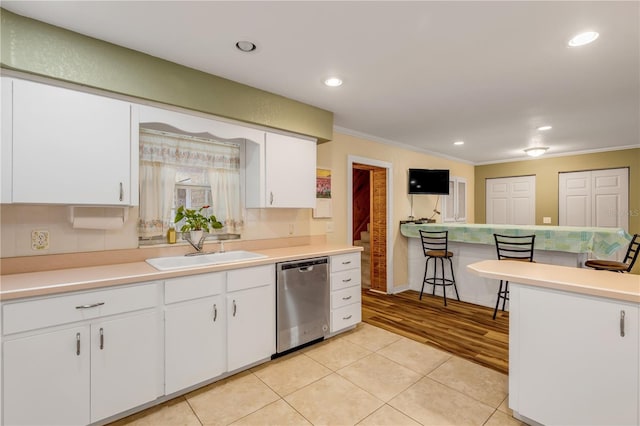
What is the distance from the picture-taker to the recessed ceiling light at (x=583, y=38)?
1921mm

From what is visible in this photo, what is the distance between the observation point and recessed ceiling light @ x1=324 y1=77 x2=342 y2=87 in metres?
2.59

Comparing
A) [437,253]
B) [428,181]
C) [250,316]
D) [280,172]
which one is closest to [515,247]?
[437,253]

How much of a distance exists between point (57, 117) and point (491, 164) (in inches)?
288

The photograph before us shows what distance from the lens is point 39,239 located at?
2.01m

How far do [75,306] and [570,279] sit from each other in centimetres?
281

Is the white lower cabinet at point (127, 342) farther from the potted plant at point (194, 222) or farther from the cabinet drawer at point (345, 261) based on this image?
the cabinet drawer at point (345, 261)

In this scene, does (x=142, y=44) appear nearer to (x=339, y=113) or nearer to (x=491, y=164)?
(x=339, y=113)

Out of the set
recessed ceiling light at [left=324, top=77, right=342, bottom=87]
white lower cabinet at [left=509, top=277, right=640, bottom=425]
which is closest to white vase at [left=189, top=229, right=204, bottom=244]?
recessed ceiling light at [left=324, top=77, right=342, bottom=87]

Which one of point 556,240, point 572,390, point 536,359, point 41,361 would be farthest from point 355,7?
point 556,240

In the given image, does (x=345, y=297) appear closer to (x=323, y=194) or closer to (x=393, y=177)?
(x=323, y=194)

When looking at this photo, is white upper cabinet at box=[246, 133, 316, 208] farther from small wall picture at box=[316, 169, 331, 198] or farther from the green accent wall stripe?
small wall picture at box=[316, 169, 331, 198]

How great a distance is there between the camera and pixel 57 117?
1.88 meters

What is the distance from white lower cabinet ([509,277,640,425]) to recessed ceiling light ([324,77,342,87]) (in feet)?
6.69

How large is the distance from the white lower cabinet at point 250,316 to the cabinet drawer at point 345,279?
72 centimetres
